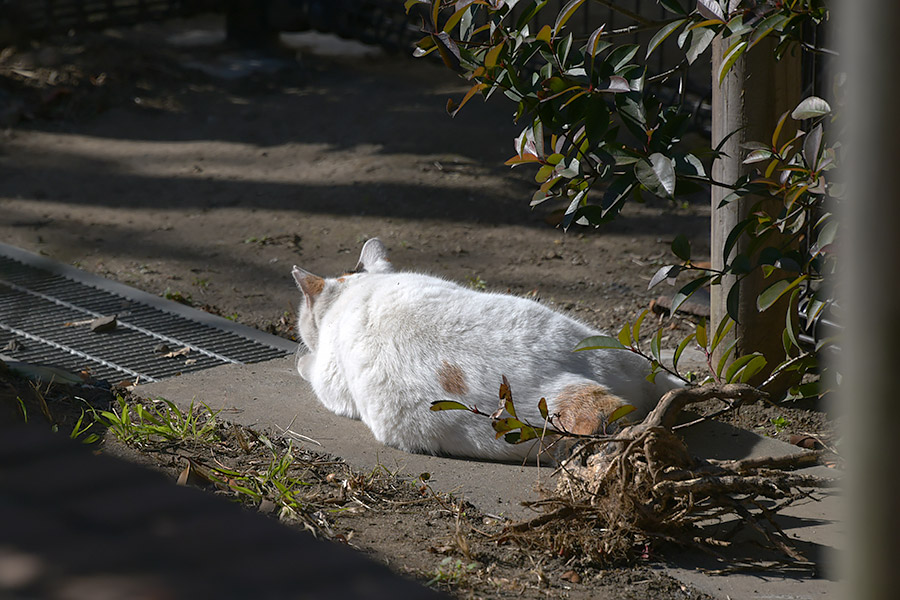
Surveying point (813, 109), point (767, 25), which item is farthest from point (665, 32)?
point (813, 109)

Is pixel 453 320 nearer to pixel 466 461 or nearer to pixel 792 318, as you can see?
pixel 466 461

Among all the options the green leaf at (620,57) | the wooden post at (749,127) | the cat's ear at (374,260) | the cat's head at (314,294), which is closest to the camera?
the green leaf at (620,57)

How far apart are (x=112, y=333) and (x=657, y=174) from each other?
3.12 m

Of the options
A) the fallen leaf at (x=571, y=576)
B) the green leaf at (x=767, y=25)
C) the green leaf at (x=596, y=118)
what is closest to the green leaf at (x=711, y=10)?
the green leaf at (x=767, y=25)

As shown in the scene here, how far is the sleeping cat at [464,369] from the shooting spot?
3.10 m

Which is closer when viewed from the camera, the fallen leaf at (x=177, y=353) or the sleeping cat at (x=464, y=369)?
the sleeping cat at (x=464, y=369)

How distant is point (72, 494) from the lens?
713 millimetres

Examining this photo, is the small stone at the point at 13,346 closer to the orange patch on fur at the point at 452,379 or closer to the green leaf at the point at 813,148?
the orange patch on fur at the point at 452,379

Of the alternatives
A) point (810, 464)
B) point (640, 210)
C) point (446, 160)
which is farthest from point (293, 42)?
point (810, 464)

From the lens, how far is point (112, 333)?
15.3 ft

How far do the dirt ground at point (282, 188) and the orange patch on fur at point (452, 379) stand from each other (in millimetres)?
453

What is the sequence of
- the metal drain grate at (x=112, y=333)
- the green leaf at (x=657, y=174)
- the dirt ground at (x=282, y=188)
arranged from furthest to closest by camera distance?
the dirt ground at (x=282, y=188) < the metal drain grate at (x=112, y=333) < the green leaf at (x=657, y=174)

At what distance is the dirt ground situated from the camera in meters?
5.42

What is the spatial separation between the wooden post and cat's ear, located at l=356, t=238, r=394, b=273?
141cm
